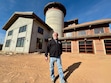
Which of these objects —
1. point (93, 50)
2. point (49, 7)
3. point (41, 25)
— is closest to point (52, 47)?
point (93, 50)

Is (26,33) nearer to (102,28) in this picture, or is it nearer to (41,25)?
(41,25)

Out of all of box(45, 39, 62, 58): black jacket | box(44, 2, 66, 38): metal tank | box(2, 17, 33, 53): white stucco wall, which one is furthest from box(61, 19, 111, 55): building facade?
box(45, 39, 62, 58): black jacket

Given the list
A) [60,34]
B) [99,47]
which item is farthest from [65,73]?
[60,34]

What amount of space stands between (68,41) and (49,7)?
11041 mm

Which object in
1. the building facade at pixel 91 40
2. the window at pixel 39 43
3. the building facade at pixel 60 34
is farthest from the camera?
the window at pixel 39 43

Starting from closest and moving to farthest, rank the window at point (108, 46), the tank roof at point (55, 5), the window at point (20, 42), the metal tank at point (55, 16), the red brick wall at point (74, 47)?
1. the window at point (108, 46)
2. the red brick wall at point (74, 47)
3. the window at point (20, 42)
4. the metal tank at point (55, 16)
5. the tank roof at point (55, 5)

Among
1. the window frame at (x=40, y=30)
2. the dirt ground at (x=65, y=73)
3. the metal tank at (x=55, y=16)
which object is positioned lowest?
the dirt ground at (x=65, y=73)

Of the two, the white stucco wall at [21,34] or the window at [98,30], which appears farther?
the window at [98,30]

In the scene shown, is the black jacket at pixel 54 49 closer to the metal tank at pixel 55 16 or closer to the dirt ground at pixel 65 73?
the dirt ground at pixel 65 73

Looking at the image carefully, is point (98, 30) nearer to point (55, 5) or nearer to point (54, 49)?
point (55, 5)

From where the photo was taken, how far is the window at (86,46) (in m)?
11.2

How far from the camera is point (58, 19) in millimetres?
17266

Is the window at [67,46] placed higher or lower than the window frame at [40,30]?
lower

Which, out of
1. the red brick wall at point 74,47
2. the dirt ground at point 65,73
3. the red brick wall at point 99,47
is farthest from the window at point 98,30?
the dirt ground at point 65,73
